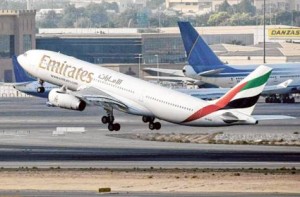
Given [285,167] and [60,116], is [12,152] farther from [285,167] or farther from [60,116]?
[60,116]

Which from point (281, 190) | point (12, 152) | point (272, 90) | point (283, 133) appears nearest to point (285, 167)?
point (281, 190)

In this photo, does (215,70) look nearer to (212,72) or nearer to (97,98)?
(212,72)

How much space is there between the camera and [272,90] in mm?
170750

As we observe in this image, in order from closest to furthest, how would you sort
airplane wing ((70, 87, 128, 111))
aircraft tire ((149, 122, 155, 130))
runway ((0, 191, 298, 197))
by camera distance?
runway ((0, 191, 298, 197)) < airplane wing ((70, 87, 128, 111)) < aircraft tire ((149, 122, 155, 130))

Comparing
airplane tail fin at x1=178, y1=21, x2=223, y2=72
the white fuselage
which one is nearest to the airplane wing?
the white fuselage

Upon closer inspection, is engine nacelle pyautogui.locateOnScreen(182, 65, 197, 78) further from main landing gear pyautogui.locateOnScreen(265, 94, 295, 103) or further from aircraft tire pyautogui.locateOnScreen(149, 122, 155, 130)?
aircraft tire pyautogui.locateOnScreen(149, 122, 155, 130)

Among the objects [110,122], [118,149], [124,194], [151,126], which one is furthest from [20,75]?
[124,194]

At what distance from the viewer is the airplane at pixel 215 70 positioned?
17588 cm

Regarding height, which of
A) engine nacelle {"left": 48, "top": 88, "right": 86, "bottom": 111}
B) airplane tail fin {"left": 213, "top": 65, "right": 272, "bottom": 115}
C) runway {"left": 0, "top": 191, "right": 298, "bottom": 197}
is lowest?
runway {"left": 0, "top": 191, "right": 298, "bottom": 197}

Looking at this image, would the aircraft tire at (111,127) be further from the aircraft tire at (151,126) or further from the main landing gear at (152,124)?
the aircraft tire at (151,126)

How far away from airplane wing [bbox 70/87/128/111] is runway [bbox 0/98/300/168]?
2.46 metres

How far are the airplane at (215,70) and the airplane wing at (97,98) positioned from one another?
187ft

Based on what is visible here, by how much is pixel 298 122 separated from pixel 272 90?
36.5 metres

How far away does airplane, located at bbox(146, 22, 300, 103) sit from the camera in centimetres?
17588
